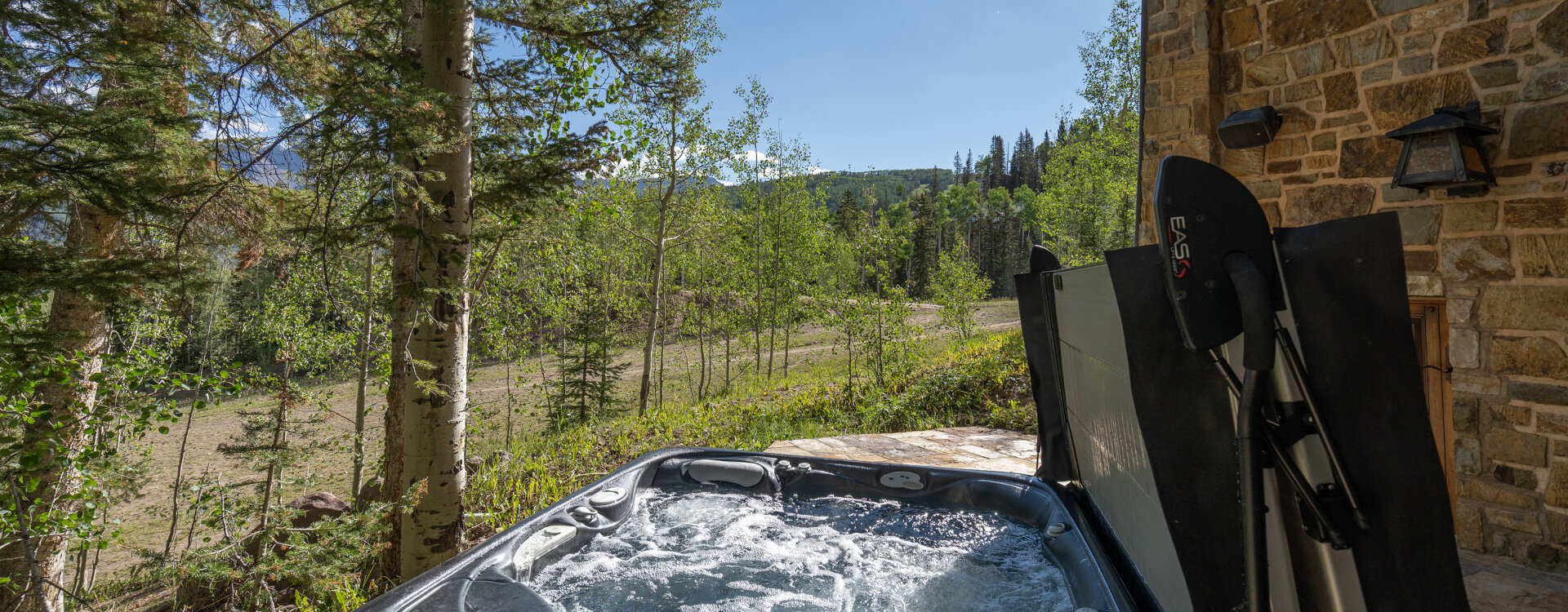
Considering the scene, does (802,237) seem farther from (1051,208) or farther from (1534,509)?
(1534,509)

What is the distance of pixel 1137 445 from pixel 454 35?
3.16m

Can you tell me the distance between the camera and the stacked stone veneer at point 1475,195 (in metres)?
2.60

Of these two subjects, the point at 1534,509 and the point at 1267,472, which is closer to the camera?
the point at 1267,472

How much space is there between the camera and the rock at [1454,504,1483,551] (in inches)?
111

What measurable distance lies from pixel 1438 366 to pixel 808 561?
3.15 m

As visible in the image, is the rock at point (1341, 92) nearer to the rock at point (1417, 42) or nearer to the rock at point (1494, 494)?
the rock at point (1417, 42)

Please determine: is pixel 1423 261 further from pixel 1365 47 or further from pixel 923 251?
pixel 923 251

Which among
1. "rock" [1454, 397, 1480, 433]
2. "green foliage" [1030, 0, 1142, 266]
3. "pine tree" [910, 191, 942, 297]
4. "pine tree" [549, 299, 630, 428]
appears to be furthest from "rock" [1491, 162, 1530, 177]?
"pine tree" [910, 191, 942, 297]

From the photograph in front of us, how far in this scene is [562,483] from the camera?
4.58m

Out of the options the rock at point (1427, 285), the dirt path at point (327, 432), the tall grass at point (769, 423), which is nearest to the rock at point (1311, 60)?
the rock at point (1427, 285)

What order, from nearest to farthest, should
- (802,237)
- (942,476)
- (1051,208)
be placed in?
(942,476) → (802,237) → (1051,208)

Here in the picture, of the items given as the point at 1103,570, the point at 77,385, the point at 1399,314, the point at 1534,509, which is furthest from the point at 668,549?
the point at 1534,509

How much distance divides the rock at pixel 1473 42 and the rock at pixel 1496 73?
0.16 feet

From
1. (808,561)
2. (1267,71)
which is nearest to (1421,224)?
(1267,71)
